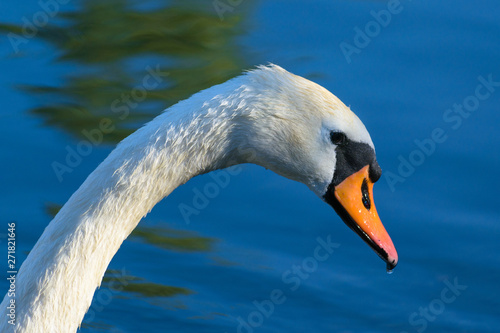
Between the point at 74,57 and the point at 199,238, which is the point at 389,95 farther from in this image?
the point at 74,57

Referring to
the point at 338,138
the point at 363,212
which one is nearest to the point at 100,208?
the point at 338,138

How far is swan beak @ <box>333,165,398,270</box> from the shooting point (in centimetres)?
484

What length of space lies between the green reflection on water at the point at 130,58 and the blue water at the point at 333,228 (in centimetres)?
32

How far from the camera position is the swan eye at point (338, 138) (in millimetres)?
4551

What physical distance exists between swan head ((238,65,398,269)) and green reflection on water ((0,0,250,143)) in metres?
3.60

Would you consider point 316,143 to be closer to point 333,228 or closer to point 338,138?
point 338,138

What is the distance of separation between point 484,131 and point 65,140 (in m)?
3.58

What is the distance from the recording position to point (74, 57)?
9.27 meters

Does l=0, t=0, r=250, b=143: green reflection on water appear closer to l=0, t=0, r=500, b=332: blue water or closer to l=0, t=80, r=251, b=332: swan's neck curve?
l=0, t=0, r=500, b=332: blue water

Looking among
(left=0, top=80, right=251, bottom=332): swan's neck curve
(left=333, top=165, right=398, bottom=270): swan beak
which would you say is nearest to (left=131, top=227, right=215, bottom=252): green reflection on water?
(left=333, top=165, right=398, bottom=270): swan beak

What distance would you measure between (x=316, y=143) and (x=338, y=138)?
0.11m

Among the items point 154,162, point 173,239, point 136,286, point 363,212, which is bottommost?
point 154,162

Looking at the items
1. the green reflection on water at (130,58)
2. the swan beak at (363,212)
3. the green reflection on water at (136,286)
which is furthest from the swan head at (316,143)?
the green reflection on water at (130,58)

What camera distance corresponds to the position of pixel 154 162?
14.0 feet
